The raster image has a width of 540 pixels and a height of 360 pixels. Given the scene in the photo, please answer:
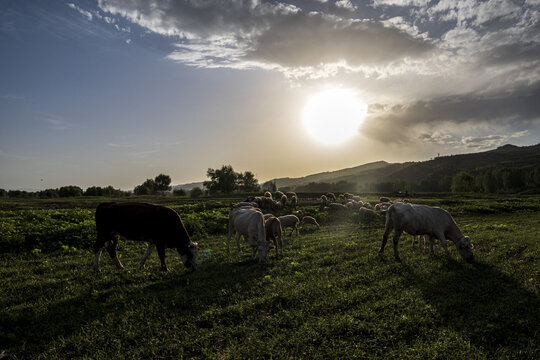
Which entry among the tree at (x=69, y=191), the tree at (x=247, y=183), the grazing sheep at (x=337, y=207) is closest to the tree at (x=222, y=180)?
the tree at (x=247, y=183)

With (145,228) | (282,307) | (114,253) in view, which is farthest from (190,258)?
(282,307)

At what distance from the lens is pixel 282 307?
7.42 metres

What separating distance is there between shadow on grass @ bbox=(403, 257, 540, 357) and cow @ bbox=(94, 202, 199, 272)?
8802 mm

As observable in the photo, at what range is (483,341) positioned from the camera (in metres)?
5.75

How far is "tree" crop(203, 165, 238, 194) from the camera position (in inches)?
4220

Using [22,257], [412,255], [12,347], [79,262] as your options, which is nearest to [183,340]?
[12,347]

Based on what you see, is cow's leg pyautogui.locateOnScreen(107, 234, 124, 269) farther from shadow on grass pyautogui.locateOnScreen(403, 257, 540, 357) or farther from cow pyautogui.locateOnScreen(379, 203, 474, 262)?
cow pyautogui.locateOnScreen(379, 203, 474, 262)

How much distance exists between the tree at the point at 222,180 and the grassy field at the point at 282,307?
93849mm

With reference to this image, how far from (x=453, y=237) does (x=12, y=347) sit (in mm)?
15814

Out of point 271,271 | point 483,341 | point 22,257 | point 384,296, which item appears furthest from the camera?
point 22,257

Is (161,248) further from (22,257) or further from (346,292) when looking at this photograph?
(22,257)

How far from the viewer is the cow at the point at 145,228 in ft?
36.2

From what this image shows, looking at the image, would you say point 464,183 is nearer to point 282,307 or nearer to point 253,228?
point 253,228

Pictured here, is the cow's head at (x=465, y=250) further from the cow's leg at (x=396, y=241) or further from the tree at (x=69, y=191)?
the tree at (x=69, y=191)
